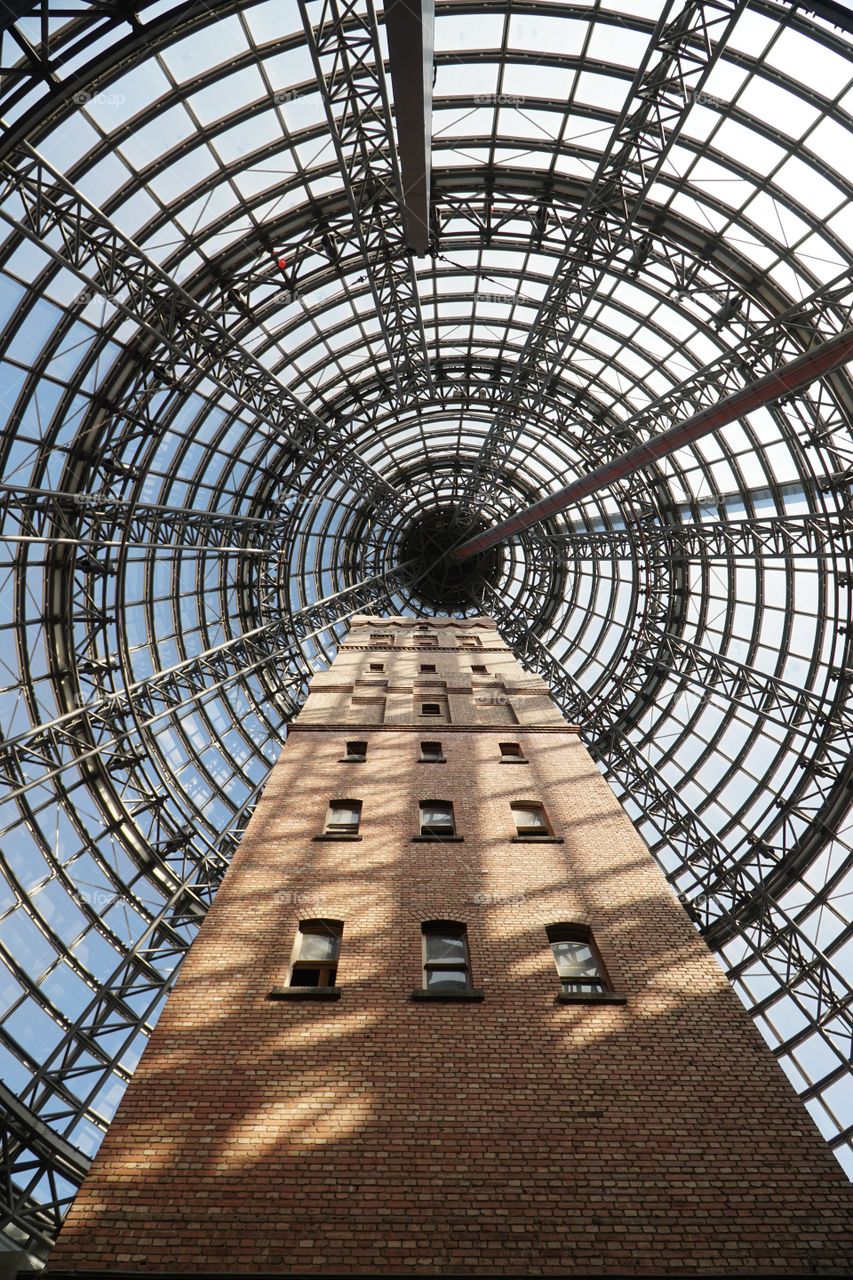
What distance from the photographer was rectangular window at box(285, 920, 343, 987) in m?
11.2

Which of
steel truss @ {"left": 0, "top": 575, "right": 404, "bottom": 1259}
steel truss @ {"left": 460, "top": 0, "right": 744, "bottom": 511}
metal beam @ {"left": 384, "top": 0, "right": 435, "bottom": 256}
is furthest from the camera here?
steel truss @ {"left": 0, "top": 575, "right": 404, "bottom": 1259}

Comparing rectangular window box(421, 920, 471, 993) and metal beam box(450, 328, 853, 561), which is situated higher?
metal beam box(450, 328, 853, 561)

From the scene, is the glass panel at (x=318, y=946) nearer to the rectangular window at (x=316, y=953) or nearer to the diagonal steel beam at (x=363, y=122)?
the rectangular window at (x=316, y=953)

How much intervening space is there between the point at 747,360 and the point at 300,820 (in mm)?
19060

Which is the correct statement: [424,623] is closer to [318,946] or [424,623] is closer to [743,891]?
[743,891]

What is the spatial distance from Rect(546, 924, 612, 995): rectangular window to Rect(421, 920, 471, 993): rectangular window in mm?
1464

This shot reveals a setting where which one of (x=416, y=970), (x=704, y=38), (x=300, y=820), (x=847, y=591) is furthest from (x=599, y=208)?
(x=416, y=970)

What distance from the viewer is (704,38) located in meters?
14.5

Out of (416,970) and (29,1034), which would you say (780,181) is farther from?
(29,1034)

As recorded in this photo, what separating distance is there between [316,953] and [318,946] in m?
0.16

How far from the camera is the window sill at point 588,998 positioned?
1042 cm

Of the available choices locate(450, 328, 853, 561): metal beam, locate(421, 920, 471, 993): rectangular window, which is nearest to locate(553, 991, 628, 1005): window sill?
locate(421, 920, 471, 993): rectangular window

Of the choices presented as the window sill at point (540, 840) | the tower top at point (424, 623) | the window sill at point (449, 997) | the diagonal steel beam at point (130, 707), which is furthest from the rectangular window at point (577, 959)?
the tower top at point (424, 623)

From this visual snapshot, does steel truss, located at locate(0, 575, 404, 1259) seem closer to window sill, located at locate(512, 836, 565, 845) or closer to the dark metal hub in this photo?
window sill, located at locate(512, 836, 565, 845)
